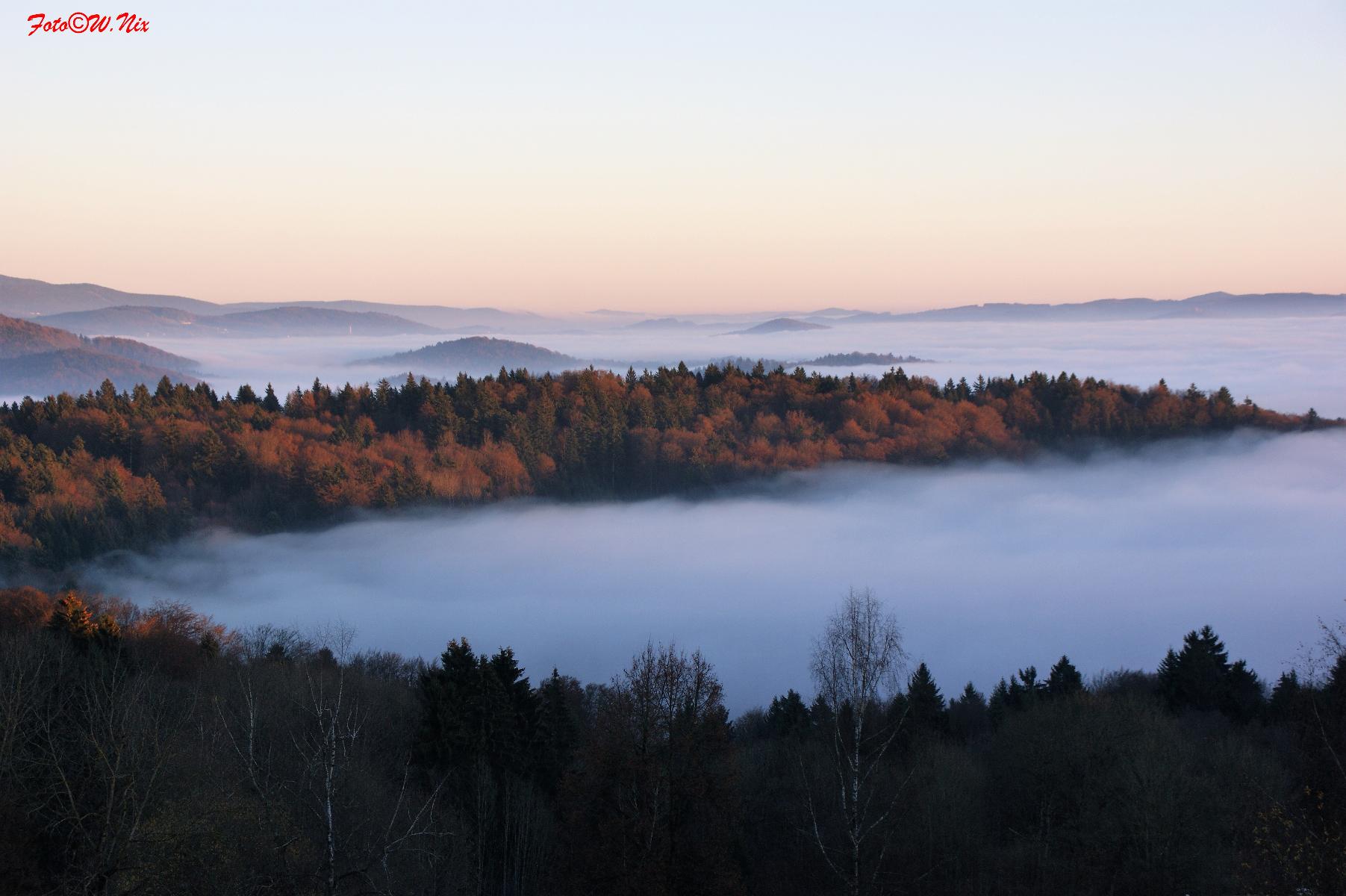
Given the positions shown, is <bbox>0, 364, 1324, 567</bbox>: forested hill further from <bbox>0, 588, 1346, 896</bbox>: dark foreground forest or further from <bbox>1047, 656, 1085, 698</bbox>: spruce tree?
<bbox>1047, 656, 1085, 698</bbox>: spruce tree

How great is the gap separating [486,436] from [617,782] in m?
70.5

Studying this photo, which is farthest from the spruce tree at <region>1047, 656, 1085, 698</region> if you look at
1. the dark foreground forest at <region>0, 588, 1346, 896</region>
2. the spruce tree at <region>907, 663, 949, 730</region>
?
the spruce tree at <region>907, 663, 949, 730</region>

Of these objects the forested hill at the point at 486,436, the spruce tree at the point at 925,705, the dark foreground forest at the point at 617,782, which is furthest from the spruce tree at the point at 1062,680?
the forested hill at the point at 486,436

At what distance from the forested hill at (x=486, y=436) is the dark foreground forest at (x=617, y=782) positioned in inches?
1486

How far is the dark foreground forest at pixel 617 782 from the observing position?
12430 millimetres

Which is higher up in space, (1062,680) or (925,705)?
(925,705)

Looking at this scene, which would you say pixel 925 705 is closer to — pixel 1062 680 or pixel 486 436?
pixel 1062 680

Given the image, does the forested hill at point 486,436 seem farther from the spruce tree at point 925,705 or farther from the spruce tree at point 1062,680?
the spruce tree at point 925,705

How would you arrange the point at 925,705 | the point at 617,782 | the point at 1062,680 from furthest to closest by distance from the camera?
the point at 1062,680 → the point at 925,705 → the point at 617,782

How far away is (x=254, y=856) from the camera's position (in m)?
12.2

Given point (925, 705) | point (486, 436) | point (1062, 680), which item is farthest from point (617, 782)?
point (486, 436)

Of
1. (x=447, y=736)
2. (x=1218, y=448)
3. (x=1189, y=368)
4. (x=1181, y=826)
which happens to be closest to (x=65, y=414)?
(x=447, y=736)

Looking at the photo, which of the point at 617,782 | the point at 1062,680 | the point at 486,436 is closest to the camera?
the point at 617,782

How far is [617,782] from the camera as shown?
1538 cm
